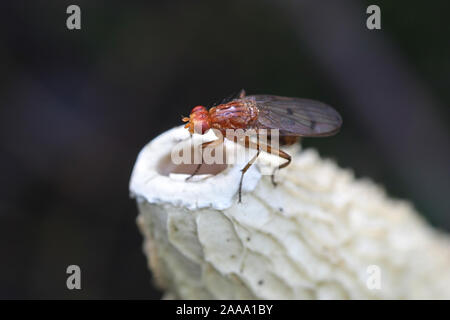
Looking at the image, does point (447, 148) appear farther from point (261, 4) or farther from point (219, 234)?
point (219, 234)

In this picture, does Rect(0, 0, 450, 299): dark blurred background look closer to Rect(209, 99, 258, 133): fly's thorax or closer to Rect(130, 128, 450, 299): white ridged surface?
Rect(130, 128, 450, 299): white ridged surface

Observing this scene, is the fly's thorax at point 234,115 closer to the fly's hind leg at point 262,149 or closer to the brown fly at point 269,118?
the brown fly at point 269,118

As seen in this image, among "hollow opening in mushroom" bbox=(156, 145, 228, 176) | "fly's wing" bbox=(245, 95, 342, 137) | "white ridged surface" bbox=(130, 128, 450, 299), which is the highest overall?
"fly's wing" bbox=(245, 95, 342, 137)

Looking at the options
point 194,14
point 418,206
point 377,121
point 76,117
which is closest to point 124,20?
point 194,14

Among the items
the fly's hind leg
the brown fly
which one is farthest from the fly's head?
the fly's hind leg

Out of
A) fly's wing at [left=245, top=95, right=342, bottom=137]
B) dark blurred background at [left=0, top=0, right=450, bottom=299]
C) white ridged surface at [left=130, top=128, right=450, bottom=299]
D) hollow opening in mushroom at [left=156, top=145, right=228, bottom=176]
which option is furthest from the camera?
dark blurred background at [left=0, top=0, right=450, bottom=299]

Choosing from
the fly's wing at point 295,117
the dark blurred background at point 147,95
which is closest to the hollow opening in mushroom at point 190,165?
the fly's wing at point 295,117

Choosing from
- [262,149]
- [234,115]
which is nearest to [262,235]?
[262,149]
